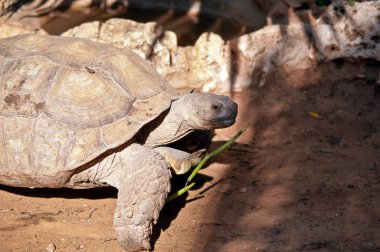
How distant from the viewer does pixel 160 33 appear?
240 inches

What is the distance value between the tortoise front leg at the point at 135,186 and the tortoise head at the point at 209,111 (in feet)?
1.28

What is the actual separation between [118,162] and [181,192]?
0.50 meters

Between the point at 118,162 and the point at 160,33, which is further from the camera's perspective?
the point at 160,33

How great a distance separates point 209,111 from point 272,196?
822 millimetres

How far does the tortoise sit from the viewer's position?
148 inches

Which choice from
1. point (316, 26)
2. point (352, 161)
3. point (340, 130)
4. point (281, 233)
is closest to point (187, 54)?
point (316, 26)

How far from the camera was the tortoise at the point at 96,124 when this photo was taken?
3.76m

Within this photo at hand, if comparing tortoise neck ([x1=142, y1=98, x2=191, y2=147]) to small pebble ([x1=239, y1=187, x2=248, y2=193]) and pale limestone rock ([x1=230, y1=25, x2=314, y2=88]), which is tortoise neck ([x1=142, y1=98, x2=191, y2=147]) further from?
pale limestone rock ([x1=230, y1=25, x2=314, y2=88])

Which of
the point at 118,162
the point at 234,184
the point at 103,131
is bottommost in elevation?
the point at 234,184

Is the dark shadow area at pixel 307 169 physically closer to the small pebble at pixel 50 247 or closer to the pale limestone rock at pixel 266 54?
the pale limestone rock at pixel 266 54

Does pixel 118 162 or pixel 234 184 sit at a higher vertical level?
pixel 118 162

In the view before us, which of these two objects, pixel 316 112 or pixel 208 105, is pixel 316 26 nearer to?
pixel 316 112

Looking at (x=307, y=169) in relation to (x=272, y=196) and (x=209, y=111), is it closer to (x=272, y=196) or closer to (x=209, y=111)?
(x=272, y=196)

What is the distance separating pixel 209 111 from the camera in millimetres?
4086
